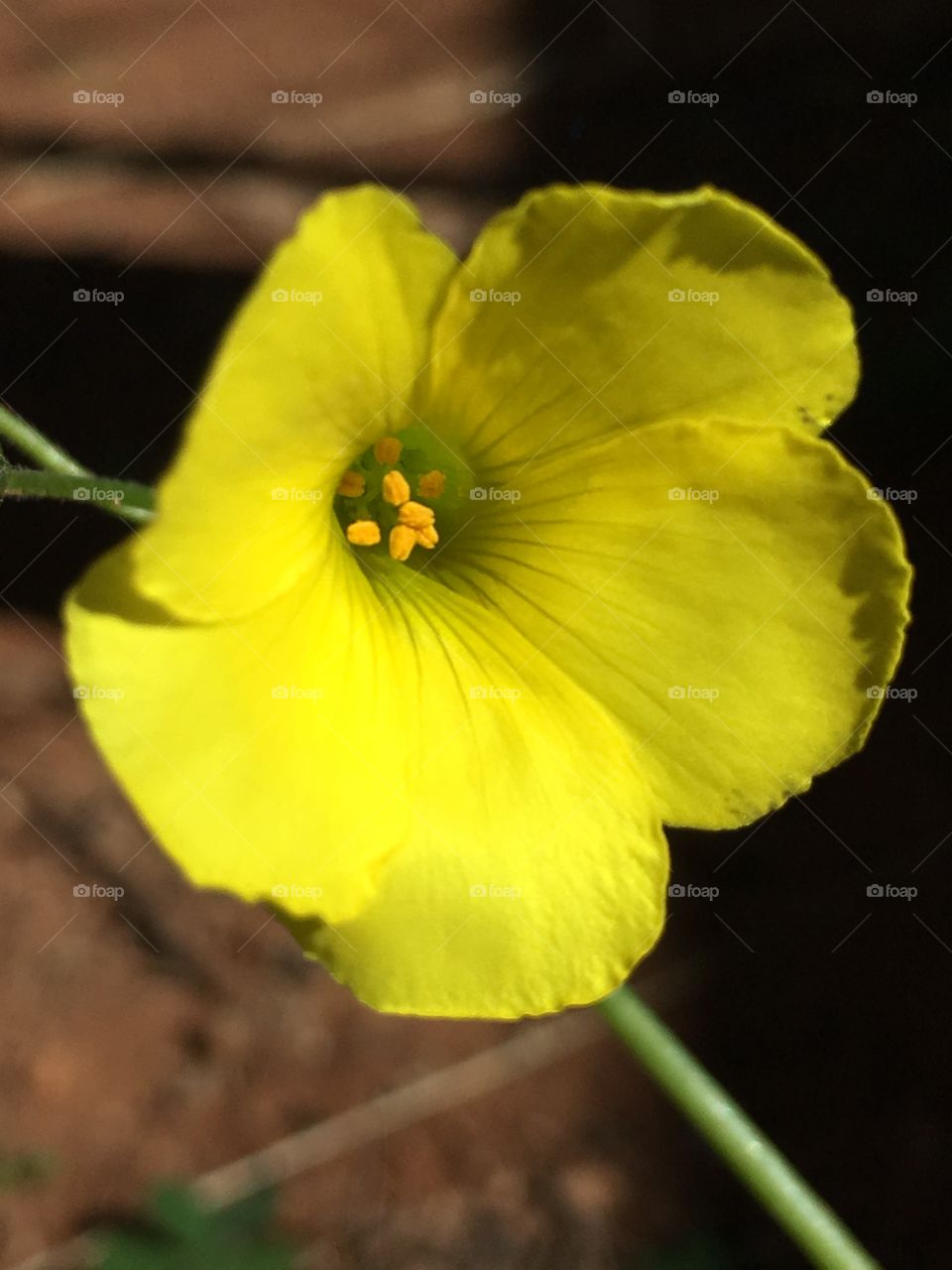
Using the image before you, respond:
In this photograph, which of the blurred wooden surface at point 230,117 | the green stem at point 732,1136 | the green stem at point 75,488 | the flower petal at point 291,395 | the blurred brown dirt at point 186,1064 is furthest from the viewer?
the blurred wooden surface at point 230,117

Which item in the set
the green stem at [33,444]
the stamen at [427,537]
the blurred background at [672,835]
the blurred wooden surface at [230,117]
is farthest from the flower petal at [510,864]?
the blurred wooden surface at [230,117]

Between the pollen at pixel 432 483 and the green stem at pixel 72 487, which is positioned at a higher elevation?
the pollen at pixel 432 483

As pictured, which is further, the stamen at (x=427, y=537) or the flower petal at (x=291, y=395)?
the stamen at (x=427, y=537)

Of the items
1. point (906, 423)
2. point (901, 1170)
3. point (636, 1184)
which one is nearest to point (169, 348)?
point (906, 423)

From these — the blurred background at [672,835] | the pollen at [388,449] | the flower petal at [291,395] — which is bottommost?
the blurred background at [672,835]

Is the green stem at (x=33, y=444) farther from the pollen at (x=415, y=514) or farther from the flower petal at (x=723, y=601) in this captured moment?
the flower petal at (x=723, y=601)

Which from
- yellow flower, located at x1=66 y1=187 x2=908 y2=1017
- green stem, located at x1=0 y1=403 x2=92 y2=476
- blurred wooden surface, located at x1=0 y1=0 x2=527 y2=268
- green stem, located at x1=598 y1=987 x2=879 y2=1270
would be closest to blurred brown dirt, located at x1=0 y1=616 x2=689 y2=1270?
blurred wooden surface, located at x1=0 y1=0 x2=527 y2=268

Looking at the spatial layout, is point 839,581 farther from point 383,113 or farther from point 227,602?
point 383,113

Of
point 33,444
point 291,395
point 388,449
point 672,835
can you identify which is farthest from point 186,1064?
point 291,395
